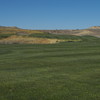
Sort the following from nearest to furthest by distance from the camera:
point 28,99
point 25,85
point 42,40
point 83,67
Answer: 1. point 28,99
2. point 25,85
3. point 83,67
4. point 42,40

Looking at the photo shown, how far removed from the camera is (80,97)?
38.1 feet

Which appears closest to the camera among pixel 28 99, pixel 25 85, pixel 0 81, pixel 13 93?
pixel 28 99

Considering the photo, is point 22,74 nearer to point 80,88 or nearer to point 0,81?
point 0,81

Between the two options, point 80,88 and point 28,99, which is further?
point 80,88

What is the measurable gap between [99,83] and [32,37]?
53.5m

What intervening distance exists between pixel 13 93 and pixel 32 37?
54.7 metres

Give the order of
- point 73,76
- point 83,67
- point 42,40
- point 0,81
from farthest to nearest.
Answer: point 42,40 < point 83,67 < point 73,76 < point 0,81

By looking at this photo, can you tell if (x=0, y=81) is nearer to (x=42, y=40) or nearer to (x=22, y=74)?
(x=22, y=74)

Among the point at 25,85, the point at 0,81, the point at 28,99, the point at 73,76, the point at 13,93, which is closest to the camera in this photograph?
the point at 28,99

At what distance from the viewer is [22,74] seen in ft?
56.0

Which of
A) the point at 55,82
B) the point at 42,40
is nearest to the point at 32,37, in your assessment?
the point at 42,40

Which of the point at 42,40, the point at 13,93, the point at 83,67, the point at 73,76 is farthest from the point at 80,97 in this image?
the point at 42,40

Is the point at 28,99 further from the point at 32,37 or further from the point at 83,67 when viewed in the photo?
the point at 32,37

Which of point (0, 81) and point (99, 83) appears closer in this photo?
point (99, 83)
